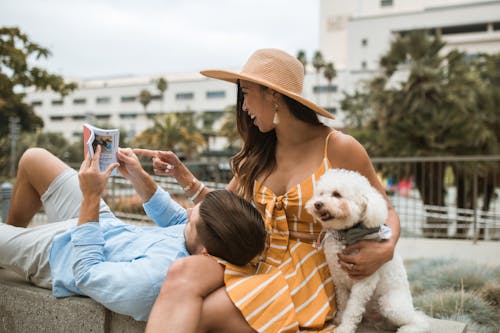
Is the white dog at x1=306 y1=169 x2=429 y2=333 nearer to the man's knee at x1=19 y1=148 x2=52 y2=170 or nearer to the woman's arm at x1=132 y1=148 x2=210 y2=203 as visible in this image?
the woman's arm at x1=132 y1=148 x2=210 y2=203

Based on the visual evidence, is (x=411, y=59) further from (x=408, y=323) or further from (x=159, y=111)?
(x=159, y=111)

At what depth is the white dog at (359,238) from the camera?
2035mm

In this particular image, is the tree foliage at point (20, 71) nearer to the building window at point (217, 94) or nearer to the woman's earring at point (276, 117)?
the woman's earring at point (276, 117)

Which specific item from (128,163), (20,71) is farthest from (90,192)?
(20,71)

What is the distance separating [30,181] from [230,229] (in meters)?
1.55

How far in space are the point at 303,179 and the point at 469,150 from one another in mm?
18015

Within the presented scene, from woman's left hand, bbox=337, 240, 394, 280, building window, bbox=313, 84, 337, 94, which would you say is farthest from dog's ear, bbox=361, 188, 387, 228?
building window, bbox=313, 84, 337, 94

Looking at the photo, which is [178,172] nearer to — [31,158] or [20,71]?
[31,158]

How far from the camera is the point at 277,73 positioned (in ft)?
8.34

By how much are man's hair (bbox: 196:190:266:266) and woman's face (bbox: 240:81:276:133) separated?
59 centimetres

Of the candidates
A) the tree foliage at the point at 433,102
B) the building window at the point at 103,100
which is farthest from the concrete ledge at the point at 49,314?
the building window at the point at 103,100

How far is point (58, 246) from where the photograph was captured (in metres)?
2.45

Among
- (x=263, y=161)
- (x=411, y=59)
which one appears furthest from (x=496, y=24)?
(x=263, y=161)

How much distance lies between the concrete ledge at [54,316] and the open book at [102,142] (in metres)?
0.73
